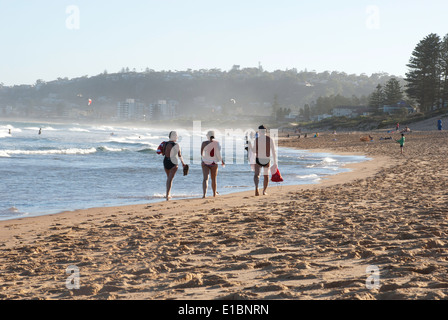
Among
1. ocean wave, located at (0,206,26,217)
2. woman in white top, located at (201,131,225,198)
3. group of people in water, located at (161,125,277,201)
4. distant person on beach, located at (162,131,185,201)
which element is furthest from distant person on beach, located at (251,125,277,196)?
ocean wave, located at (0,206,26,217)

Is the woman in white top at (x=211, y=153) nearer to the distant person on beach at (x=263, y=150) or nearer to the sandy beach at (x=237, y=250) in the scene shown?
the distant person on beach at (x=263, y=150)

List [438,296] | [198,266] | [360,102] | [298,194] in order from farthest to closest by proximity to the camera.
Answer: [360,102]
[298,194]
[198,266]
[438,296]

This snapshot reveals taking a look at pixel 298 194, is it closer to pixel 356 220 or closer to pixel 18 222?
pixel 356 220

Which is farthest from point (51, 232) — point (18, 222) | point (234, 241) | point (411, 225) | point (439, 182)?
point (439, 182)

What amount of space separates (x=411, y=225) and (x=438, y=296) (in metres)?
2.93

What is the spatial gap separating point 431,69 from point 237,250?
6526 centimetres

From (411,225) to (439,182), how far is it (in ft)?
18.9

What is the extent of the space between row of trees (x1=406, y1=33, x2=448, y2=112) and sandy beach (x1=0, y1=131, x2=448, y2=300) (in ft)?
196

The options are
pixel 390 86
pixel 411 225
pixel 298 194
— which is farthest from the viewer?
pixel 390 86

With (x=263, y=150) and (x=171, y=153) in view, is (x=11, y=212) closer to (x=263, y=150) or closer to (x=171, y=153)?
(x=171, y=153)

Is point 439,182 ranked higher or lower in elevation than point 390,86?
lower

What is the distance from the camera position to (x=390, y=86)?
8269 cm

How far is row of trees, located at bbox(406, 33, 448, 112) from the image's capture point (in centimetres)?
6303
